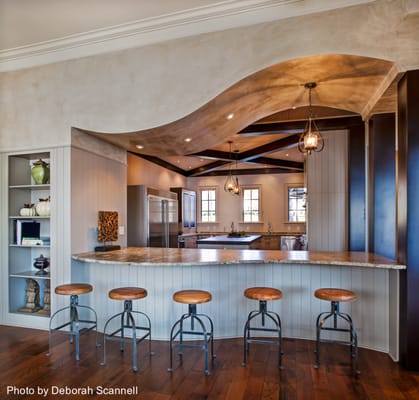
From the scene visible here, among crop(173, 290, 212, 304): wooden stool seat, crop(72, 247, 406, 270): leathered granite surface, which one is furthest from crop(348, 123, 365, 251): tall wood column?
crop(173, 290, 212, 304): wooden stool seat

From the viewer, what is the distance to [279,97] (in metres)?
3.68

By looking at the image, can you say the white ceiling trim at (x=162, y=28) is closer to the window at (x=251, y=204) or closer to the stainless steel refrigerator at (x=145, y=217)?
the stainless steel refrigerator at (x=145, y=217)

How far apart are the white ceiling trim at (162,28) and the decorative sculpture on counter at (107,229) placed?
6.28 feet

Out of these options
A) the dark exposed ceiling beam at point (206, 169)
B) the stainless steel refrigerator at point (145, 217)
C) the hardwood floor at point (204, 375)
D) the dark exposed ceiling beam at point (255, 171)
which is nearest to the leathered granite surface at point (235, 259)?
the hardwood floor at point (204, 375)

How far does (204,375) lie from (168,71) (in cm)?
290

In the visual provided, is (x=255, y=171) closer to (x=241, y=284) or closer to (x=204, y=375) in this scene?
(x=241, y=284)

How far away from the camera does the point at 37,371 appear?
272cm

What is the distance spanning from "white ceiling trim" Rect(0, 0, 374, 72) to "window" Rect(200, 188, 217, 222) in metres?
7.17

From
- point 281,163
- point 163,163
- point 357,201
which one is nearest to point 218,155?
point 163,163

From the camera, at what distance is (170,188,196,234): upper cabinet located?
28.6ft

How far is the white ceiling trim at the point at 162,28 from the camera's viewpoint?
9.52 feet

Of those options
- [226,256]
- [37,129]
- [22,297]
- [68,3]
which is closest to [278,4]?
[68,3]

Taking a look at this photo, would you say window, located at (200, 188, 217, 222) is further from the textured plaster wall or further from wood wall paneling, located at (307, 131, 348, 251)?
the textured plaster wall

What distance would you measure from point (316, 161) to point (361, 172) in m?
0.81
